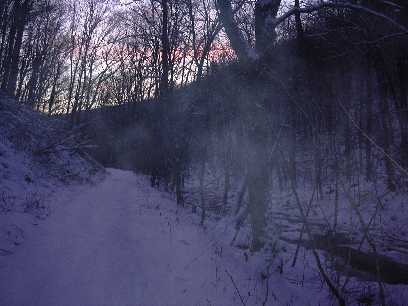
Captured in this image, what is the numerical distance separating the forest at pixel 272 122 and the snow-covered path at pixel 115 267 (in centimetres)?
15

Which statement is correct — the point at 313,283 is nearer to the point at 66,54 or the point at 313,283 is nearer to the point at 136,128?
the point at 136,128

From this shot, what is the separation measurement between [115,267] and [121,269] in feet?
0.33

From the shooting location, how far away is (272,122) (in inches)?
277

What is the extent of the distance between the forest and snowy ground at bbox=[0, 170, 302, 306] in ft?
0.40

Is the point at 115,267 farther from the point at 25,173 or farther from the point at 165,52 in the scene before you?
the point at 165,52

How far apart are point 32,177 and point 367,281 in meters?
8.49

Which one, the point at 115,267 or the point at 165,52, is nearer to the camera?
the point at 115,267

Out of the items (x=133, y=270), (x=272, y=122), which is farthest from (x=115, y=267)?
(x=272, y=122)

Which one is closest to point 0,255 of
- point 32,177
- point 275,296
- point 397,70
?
point 275,296

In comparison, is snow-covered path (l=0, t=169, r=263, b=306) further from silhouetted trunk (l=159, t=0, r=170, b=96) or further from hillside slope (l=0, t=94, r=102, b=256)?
silhouetted trunk (l=159, t=0, r=170, b=96)

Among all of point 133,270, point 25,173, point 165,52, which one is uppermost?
point 165,52

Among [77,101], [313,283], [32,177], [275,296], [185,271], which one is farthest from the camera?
[77,101]

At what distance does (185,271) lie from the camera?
461cm

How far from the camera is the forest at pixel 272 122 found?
4.84 metres
